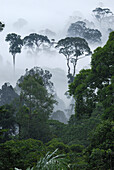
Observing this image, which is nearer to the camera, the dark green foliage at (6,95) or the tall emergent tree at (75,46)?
the dark green foliage at (6,95)

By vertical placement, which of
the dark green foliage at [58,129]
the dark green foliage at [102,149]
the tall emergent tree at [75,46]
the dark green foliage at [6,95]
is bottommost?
the dark green foliage at [102,149]

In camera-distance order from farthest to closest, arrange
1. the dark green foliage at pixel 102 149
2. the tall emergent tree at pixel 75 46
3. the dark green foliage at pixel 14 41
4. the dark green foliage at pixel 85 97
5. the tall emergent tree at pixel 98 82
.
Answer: the dark green foliage at pixel 14 41 → the tall emergent tree at pixel 75 46 → the dark green foliage at pixel 85 97 → the tall emergent tree at pixel 98 82 → the dark green foliage at pixel 102 149

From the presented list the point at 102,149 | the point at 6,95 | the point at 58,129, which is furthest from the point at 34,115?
the point at 6,95

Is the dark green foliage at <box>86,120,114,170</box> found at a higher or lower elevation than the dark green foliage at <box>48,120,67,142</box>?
lower

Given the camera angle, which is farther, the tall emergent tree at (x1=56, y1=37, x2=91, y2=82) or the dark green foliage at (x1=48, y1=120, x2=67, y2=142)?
the tall emergent tree at (x1=56, y1=37, x2=91, y2=82)

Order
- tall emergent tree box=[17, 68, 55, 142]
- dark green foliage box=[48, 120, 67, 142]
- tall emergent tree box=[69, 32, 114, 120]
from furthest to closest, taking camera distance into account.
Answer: dark green foliage box=[48, 120, 67, 142]
tall emergent tree box=[17, 68, 55, 142]
tall emergent tree box=[69, 32, 114, 120]

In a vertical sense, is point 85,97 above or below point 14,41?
below

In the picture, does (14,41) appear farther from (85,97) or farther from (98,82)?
(98,82)

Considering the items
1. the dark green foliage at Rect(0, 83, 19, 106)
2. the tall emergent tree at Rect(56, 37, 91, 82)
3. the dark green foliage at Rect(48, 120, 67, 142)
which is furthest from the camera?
the tall emergent tree at Rect(56, 37, 91, 82)

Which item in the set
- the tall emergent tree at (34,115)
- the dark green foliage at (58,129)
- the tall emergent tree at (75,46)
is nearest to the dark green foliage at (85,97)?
the tall emergent tree at (34,115)

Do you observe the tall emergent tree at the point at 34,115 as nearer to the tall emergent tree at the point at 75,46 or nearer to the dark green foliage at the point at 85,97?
the dark green foliage at the point at 85,97

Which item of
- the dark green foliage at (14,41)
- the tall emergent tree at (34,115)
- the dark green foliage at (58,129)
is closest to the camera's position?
the tall emergent tree at (34,115)

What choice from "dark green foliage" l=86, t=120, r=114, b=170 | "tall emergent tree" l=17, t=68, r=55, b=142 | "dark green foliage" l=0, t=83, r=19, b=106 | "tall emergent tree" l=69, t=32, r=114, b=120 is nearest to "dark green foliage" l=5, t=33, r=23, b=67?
"dark green foliage" l=0, t=83, r=19, b=106

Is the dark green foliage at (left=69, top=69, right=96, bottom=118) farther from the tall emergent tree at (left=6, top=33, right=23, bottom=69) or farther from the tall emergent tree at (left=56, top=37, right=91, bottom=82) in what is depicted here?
the tall emergent tree at (left=6, top=33, right=23, bottom=69)
